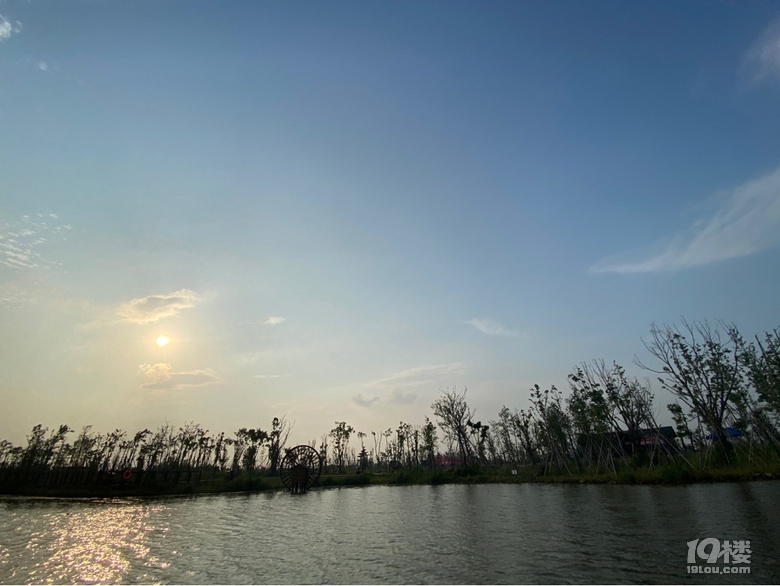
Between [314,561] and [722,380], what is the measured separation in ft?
88.0

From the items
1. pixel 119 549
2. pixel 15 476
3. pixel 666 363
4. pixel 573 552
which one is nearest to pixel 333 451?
pixel 15 476

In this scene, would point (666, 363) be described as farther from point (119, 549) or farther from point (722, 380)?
point (119, 549)

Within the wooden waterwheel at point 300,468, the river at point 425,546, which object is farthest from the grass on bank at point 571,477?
the river at point 425,546

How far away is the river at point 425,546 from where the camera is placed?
5.93 meters

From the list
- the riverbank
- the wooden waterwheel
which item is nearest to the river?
the riverbank

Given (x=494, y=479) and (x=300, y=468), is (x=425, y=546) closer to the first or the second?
(x=300, y=468)

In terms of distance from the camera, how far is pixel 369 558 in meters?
7.30

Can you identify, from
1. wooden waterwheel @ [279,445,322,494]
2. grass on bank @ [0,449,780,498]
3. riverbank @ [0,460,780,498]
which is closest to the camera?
riverbank @ [0,460,780,498]

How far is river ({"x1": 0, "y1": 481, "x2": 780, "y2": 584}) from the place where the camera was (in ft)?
19.5

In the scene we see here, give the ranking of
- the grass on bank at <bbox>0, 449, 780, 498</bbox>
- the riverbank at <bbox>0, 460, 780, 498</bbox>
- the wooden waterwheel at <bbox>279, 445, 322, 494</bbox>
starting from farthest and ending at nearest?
the wooden waterwheel at <bbox>279, 445, 322, 494</bbox> → the grass on bank at <bbox>0, 449, 780, 498</bbox> → the riverbank at <bbox>0, 460, 780, 498</bbox>

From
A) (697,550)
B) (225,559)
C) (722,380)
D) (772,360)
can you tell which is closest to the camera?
(697,550)

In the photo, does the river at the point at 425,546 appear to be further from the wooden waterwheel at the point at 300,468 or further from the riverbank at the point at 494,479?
the wooden waterwheel at the point at 300,468

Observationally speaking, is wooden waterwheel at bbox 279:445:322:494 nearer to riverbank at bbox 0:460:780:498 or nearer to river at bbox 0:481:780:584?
riverbank at bbox 0:460:780:498

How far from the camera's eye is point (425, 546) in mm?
8156
